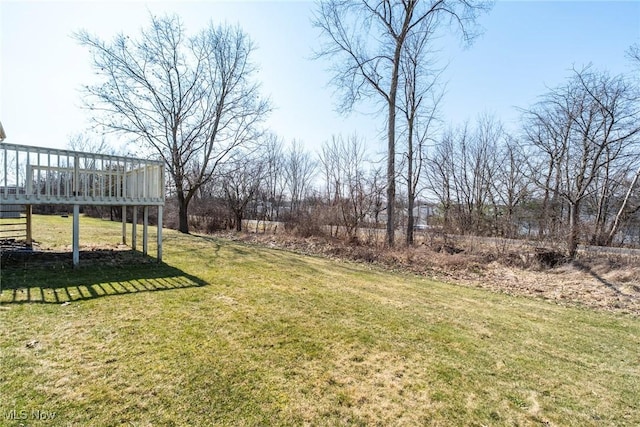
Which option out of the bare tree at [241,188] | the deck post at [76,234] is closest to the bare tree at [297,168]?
the bare tree at [241,188]

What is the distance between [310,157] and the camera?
1115 inches

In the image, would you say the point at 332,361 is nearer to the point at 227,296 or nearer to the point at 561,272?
the point at 227,296

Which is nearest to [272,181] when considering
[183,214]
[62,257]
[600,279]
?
[183,214]

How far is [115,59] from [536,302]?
16.7m

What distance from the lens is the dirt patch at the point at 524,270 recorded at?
632 centimetres

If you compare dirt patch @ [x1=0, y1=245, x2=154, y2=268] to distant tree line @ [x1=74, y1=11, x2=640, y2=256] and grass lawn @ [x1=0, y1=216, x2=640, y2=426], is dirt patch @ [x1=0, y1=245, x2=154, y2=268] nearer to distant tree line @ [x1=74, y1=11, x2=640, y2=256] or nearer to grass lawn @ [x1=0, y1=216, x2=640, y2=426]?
grass lawn @ [x1=0, y1=216, x2=640, y2=426]

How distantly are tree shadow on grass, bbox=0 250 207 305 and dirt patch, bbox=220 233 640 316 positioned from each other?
5.71m

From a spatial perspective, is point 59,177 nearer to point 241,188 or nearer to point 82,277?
point 82,277

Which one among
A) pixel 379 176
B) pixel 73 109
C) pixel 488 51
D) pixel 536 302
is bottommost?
pixel 536 302

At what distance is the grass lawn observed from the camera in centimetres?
211

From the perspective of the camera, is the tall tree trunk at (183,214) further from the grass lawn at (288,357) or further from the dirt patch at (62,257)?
the grass lawn at (288,357)

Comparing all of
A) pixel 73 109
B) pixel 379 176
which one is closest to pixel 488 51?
pixel 379 176

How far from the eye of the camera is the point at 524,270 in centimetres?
837

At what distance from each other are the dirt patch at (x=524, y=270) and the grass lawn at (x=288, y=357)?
52.5 inches
